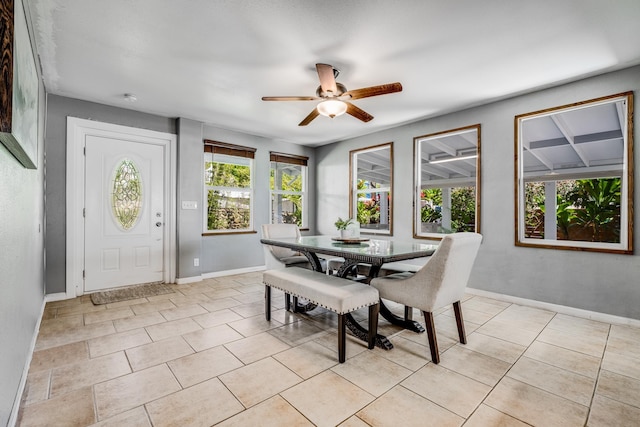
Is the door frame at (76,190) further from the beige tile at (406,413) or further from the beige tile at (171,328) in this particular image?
the beige tile at (406,413)

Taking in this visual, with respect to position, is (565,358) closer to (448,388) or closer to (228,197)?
(448,388)

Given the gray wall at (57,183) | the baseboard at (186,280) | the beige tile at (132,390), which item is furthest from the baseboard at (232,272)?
the beige tile at (132,390)

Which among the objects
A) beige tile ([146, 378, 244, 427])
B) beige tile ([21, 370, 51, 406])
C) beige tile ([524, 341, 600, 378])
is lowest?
beige tile ([524, 341, 600, 378])

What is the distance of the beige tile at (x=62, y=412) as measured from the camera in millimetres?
1513

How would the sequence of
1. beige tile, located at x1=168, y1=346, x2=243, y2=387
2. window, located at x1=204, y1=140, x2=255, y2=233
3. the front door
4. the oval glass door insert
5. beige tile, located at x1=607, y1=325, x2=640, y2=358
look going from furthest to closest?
window, located at x1=204, y1=140, x2=255, y2=233 → the oval glass door insert → the front door → beige tile, located at x1=607, y1=325, x2=640, y2=358 → beige tile, located at x1=168, y1=346, x2=243, y2=387

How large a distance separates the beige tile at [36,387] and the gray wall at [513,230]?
164 inches

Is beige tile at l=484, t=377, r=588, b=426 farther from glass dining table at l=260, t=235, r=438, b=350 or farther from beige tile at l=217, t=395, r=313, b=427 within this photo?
beige tile at l=217, t=395, r=313, b=427

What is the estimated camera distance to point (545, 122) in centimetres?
351

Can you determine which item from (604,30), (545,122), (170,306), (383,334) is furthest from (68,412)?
(545,122)

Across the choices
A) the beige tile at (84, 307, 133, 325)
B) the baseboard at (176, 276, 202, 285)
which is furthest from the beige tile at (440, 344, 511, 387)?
the baseboard at (176, 276, 202, 285)

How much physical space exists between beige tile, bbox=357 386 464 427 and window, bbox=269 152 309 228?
165 inches

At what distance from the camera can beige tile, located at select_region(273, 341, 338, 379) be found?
2.02 meters

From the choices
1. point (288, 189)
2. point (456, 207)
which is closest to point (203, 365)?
point (456, 207)

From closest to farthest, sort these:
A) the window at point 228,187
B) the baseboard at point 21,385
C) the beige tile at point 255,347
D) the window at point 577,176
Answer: the baseboard at point 21,385 < the beige tile at point 255,347 < the window at point 577,176 < the window at point 228,187
